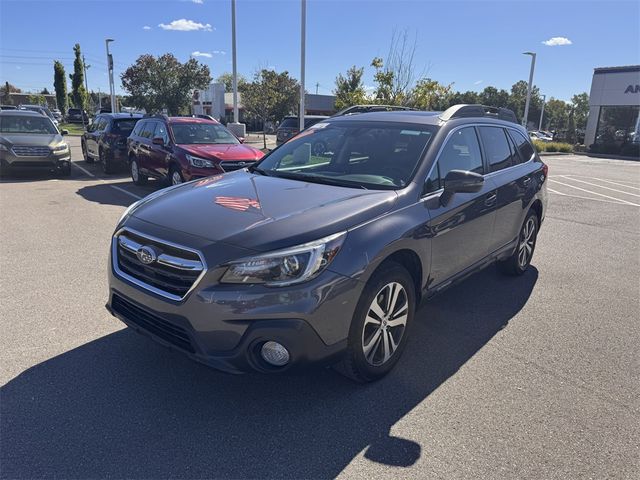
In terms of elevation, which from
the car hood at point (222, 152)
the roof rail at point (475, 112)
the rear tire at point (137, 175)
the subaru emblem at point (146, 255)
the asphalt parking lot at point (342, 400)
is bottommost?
the asphalt parking lot at point (342, 400)

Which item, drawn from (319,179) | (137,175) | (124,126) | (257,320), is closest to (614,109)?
(124,126)

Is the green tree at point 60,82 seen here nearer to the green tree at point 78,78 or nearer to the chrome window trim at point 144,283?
the green tree at point 78,78

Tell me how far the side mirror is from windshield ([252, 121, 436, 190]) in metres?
0.29

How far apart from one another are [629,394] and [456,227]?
64.7 inches

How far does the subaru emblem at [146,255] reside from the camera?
9.69ft

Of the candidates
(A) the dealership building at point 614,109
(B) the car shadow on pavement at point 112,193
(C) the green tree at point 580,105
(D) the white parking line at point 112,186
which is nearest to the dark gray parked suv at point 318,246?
(B) the car shadow on pavement at point 112,193

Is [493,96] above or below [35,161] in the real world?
above

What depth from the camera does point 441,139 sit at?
3.92m

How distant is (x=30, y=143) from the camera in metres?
11.7

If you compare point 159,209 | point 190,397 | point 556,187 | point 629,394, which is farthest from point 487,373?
point 556,187

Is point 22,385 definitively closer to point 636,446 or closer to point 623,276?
point 636,446

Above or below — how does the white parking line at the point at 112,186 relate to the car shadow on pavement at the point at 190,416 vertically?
above

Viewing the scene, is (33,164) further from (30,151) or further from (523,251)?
(523,251)

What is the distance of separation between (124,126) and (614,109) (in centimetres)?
3802
